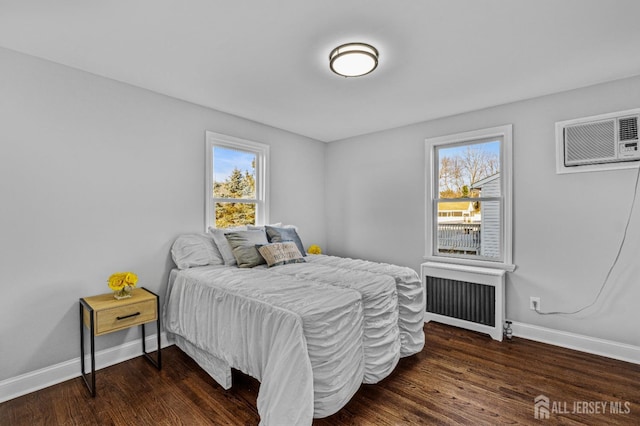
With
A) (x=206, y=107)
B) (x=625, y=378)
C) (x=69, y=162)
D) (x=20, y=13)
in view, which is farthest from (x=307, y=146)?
(x=625, y=378)

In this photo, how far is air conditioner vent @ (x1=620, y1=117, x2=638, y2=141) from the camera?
2.63m

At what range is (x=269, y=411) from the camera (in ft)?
5.55

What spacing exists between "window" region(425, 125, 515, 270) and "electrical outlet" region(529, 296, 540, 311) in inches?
14.1

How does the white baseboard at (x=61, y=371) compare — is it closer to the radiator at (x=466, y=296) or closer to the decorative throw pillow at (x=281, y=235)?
the decorative throw pillow at (x=281, y=235)

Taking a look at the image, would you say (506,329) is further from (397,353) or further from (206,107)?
(206,107)

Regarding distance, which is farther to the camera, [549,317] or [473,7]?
[549,317]

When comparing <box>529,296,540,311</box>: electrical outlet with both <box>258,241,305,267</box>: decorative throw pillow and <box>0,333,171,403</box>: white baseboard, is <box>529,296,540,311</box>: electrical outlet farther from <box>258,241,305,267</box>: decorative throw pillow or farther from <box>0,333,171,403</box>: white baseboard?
<box>0,333,171,403</box>: white baseboard

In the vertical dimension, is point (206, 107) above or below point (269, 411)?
above

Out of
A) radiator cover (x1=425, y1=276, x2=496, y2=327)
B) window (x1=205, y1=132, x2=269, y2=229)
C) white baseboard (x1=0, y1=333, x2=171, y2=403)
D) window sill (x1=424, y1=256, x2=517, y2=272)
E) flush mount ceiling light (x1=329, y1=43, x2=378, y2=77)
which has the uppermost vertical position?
flush mount ceiling light (x1=329, y1=43, x2=378, y2=77)

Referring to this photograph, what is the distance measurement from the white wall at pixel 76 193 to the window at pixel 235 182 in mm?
135

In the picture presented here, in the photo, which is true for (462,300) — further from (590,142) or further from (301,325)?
(301,325)

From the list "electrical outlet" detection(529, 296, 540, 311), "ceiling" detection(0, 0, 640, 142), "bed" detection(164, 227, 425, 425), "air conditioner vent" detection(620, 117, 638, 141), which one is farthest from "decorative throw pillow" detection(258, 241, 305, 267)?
"air conditioner vent" detection(620, 117, 638, 141)

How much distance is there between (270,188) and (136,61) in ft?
6.65

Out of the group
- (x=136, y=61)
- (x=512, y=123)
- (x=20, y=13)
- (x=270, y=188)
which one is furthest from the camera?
(x=270, y=188)
